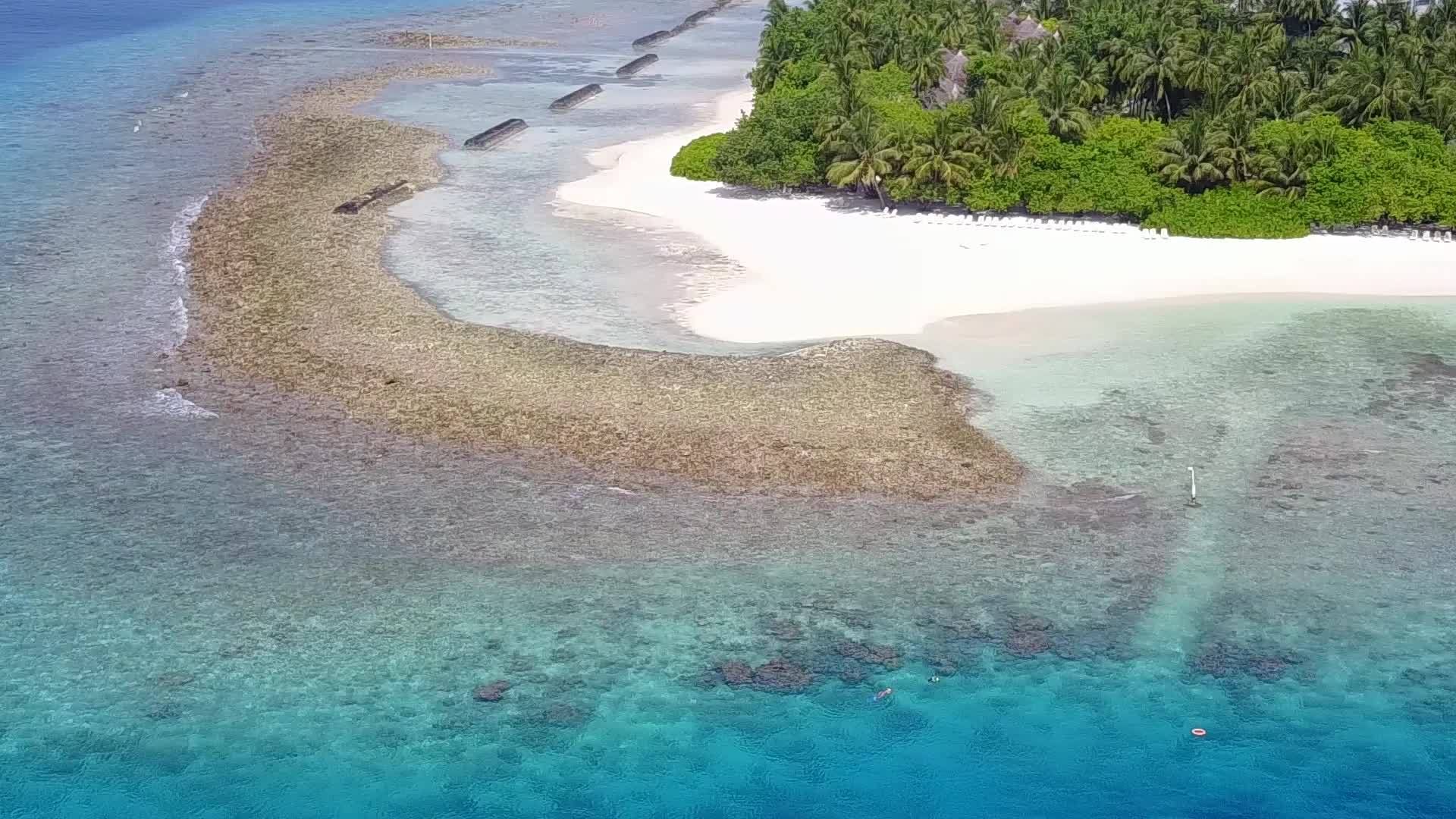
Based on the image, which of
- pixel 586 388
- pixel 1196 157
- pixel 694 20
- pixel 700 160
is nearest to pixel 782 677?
pixel 586 388

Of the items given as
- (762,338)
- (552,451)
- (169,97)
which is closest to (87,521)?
(552,451)

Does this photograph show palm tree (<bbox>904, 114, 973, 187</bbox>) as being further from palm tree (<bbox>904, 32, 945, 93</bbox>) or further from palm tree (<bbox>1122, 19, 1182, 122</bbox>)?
palm tree (<bbox>904, 32, 945, 93</bbox>)

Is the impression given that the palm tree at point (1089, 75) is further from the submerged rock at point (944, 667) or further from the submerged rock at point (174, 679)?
the submerged rock at point (174, 679)

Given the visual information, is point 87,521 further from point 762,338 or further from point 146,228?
point 146,228

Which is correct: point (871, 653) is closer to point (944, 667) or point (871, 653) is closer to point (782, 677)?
Answer: point (944, 667)

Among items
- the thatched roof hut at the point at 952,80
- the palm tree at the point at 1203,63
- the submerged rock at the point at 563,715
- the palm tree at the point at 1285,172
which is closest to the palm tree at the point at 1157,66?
the palm tree at the point at 1203,63
